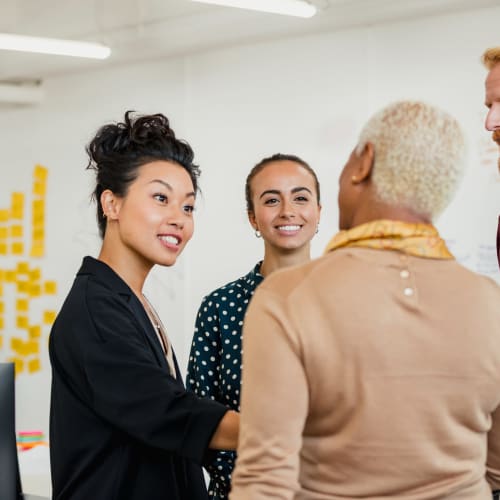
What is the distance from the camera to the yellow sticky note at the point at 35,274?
225 inches

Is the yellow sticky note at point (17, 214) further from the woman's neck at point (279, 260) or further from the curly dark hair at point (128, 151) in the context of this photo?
the curly dark hair at point (128, 151)

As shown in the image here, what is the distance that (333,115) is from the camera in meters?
4.50

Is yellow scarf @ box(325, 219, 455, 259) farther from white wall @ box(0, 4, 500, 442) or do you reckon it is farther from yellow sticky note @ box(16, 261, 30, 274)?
yellow sticky note @ box(16, 261, 30, 274)

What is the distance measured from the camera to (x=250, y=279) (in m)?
2.28

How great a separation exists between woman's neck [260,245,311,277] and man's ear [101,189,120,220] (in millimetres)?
671

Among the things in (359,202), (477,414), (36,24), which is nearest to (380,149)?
(359,202)

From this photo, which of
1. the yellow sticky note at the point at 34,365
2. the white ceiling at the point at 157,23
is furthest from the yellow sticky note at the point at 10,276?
the white ceiling at the point at 157,23

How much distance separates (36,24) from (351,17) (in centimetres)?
227

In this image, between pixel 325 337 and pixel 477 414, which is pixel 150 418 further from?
pixel 477 414

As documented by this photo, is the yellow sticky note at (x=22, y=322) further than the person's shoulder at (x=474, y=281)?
Yes

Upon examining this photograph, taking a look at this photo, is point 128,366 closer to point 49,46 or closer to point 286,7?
point 286,7

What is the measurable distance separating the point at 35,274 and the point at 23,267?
0.13 m

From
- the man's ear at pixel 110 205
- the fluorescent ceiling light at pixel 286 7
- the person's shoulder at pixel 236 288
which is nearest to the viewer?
the man's ear at pixel 110 205

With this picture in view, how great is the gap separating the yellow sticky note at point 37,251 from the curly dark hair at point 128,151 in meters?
4.03
